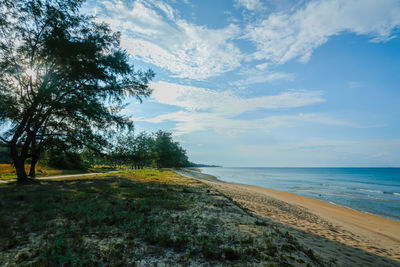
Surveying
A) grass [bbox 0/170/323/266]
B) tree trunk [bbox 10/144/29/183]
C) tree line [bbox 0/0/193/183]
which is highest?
tree line [bbox 0/0/193/183]

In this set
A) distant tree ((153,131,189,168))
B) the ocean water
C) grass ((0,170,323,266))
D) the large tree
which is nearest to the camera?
grass ((0,170,323,266))

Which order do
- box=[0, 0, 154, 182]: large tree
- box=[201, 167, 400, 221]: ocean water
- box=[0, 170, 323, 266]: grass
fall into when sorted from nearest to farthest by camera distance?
box=[0, 170, 323, 266]: grass < box=[0, 0, 154, 182]: large tree < box=[201, 167, 400, 221]: ocean water

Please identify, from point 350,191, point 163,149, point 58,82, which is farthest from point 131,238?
point 163,149

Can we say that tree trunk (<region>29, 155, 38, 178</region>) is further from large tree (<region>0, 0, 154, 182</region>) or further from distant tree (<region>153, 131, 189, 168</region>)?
distant tree (<region>153, 131, 189, 168</region>)

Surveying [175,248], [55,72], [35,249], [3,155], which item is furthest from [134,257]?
[3,155]

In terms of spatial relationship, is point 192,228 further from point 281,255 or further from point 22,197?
point 22,197

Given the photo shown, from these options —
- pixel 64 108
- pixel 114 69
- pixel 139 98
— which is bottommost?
pixel 64 108

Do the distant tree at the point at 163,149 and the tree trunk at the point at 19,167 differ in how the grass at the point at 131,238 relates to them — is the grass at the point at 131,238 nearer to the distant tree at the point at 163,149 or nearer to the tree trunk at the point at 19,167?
the tree trunk at the point at 19,167

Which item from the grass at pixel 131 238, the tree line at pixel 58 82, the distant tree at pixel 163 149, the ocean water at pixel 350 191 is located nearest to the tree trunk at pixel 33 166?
the tree line at pixel 58 82

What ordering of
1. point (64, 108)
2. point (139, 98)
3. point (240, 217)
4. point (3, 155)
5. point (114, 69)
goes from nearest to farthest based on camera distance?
point (240, 217)
point (64, 108)
point (114, 69)
point (139, 98)
point (3, 155)

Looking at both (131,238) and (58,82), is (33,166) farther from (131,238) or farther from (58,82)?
(131,238)

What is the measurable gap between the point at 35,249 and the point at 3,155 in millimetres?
44780

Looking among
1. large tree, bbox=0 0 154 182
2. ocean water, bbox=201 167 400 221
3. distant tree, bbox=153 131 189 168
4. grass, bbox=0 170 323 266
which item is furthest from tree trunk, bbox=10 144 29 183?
distant tree, bbox=153 131 189 168

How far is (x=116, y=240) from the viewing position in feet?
16.2
